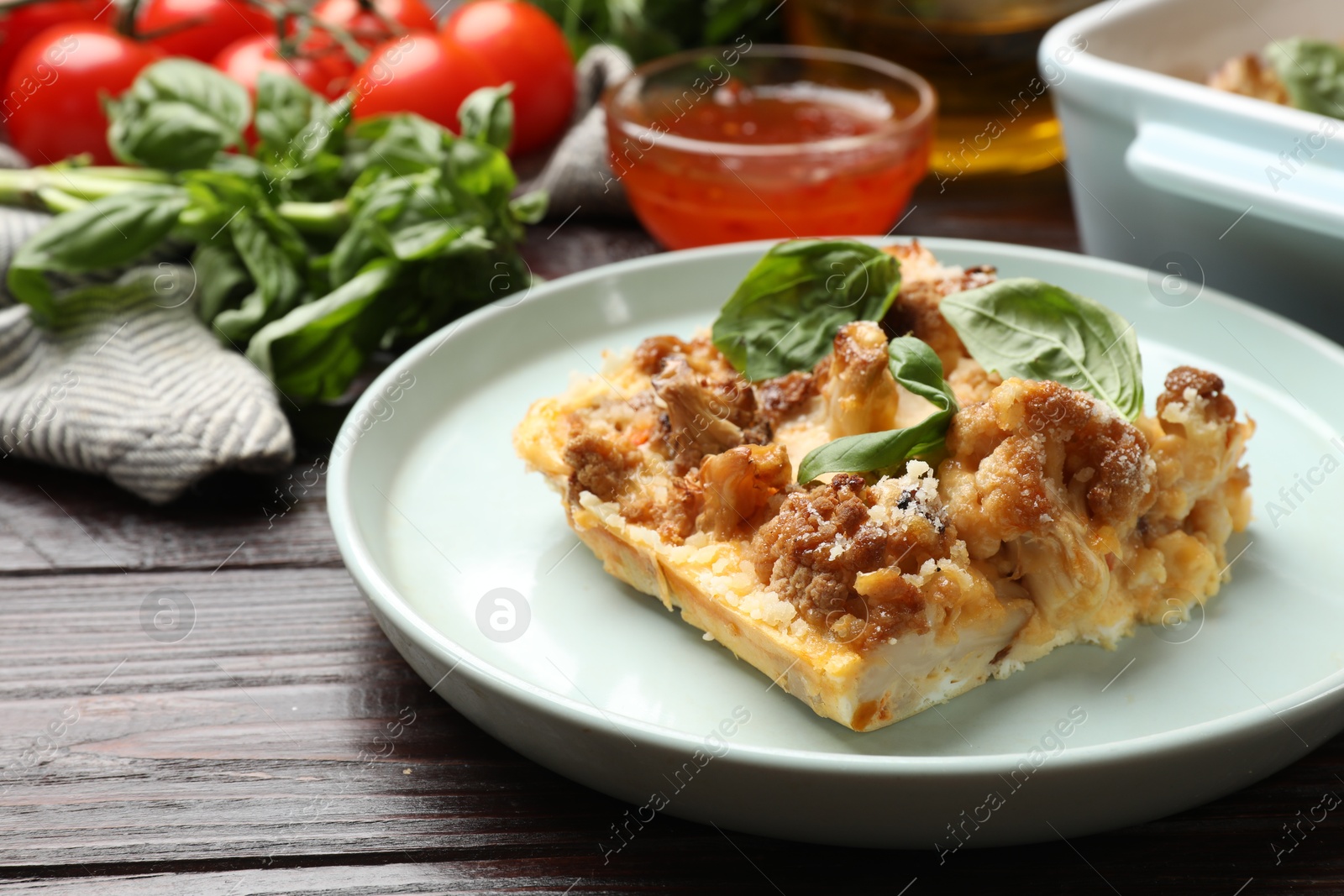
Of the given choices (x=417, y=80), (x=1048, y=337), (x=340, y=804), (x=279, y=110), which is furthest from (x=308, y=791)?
(x=417, y=80)

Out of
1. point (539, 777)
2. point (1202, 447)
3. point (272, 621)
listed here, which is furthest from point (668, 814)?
point (1202, 447)

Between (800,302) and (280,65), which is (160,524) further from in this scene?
(280,65)

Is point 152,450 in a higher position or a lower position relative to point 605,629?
higher

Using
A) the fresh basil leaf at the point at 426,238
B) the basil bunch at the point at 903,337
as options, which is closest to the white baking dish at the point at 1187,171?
the basil bunch at the point at 903,337

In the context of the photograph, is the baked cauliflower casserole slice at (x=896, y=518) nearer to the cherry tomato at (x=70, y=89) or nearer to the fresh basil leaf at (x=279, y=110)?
the fresh basil leaf at (x=279, y=110)

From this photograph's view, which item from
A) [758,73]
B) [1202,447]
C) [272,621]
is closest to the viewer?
[1202,447]

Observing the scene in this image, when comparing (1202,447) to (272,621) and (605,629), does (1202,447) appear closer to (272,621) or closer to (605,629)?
(605,629)
